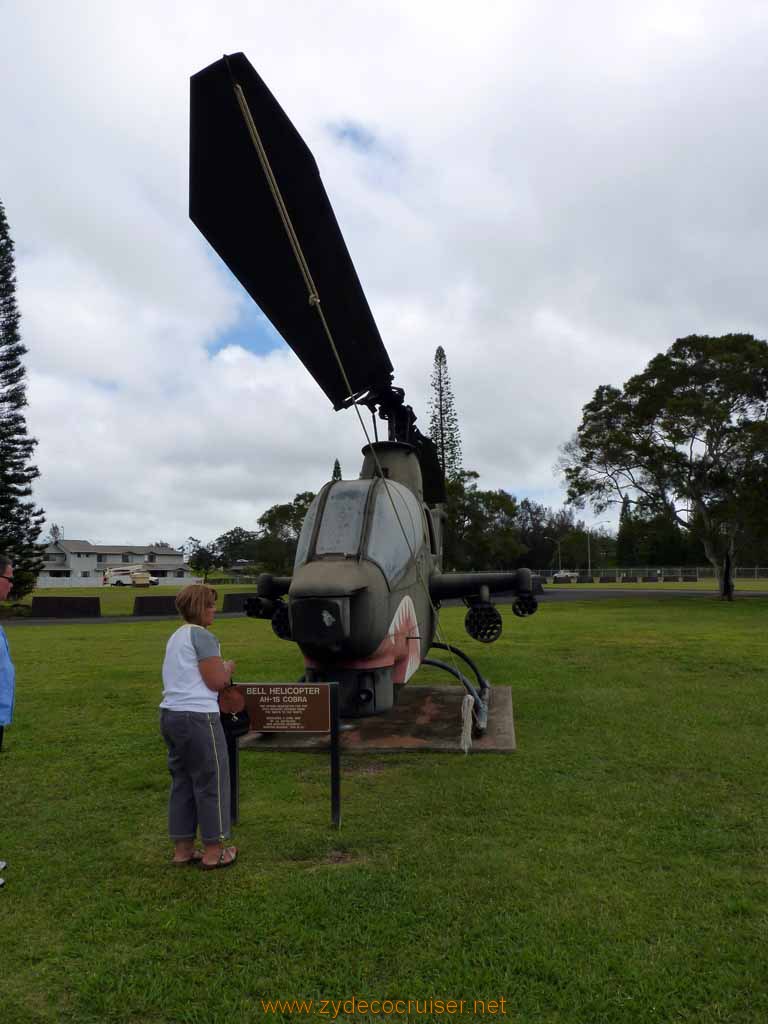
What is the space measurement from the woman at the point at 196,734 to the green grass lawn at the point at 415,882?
22 cm

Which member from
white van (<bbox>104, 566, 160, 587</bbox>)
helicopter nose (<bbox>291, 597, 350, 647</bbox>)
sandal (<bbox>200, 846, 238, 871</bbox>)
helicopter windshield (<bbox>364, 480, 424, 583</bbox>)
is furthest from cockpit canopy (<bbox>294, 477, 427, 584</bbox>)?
white van (<bbox>104, 566, 160, 587</bbox>)

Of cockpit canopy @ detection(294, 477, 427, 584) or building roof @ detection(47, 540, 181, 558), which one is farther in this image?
building roof @ detection(47, 540, 181, 558)

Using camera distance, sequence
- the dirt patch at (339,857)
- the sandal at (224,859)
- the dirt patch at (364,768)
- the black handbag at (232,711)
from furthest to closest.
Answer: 1. the dirt patch at (364,768)
2. the black handbag at (232,711)
3. the dirt patch at (339,857)
4. the sandal at (224,859)

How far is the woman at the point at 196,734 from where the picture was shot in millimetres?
3982

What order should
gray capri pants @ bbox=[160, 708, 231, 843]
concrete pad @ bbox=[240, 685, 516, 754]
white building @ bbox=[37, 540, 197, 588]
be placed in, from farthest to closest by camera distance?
white building @ bbox=[37, 540, 197, 588]
concrete pad @ bbox=[240, 685, 516, 754]
gray capri pants @ bbox=[160, 708, 231, 843]

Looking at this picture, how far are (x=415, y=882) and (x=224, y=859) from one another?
1.15 metres

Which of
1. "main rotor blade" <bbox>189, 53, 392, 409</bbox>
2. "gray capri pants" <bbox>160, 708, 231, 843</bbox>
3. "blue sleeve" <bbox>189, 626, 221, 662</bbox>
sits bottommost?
"gray capri pants" <bbox>160, 708, 231, 843</bbox>

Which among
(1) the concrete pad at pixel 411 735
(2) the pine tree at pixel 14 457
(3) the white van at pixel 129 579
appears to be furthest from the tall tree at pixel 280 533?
(1) the concrete pad at pixel 411 735

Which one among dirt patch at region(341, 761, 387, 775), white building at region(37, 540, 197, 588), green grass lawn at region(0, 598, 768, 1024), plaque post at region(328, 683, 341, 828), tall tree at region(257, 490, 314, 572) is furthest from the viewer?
white building at region(37, 540, 197, 588)

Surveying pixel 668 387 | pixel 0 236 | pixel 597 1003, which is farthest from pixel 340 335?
pixel 0 236

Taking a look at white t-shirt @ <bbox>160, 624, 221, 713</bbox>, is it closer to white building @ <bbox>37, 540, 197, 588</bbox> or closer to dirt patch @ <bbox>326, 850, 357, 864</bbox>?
dirt patch @ <bbox>326, 850, 357, 864</bbox>

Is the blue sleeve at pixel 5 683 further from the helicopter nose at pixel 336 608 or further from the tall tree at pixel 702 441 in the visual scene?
the tall tree at pixel 702 441

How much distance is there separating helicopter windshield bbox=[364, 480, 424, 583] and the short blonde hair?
1823mm

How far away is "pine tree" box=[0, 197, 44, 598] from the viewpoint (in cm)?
3278
